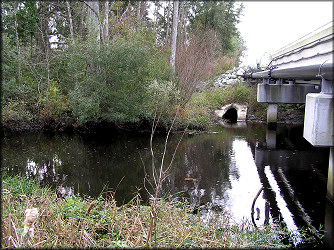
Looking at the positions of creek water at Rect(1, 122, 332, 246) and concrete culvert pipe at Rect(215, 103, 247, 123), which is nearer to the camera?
creek water at Rect(1, 122, 332, 246)

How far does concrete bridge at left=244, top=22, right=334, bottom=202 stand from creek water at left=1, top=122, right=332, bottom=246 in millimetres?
1275

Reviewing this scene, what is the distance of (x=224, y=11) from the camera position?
28.8 m

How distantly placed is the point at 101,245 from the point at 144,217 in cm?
83

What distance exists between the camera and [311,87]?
14.2 m

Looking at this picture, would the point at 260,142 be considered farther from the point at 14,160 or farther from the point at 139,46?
the point at 14,160

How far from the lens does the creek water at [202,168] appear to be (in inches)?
236

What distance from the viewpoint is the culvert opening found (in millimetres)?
19612

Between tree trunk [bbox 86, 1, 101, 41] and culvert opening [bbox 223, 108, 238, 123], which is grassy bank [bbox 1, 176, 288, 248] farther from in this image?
culvert opening [bbox 223, 108, 238, 123]

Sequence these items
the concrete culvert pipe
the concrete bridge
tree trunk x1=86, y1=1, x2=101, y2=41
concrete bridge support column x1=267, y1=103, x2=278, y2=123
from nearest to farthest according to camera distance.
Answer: the concrete bridge → tree trunk x1=86, y1=1, x2=101, y2=41 → concrete bridge support column x1=267, y1=103, x2=278, y2=123 → the concrete culvert pipe

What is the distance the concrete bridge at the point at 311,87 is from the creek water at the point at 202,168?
128cm

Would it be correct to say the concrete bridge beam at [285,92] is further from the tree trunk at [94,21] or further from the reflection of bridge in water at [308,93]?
the tree trunk at [94,21]

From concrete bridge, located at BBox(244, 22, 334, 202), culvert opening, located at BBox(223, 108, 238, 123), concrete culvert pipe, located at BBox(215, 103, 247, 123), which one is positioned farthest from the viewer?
culvert opening, located at BBox(223, 108, 238, 123)

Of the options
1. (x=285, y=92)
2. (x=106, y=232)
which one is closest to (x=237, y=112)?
(x=285, y=92)

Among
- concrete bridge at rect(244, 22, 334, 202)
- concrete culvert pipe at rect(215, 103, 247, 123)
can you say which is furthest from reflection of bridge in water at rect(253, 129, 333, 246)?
concrete culvert pipe at rect(215, 103, 247, 123)
